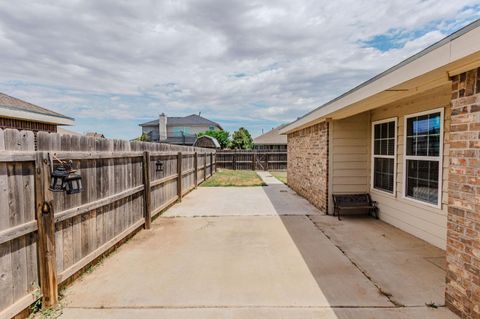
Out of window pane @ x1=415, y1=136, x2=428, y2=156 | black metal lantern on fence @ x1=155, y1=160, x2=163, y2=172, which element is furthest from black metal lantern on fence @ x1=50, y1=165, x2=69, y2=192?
window pane @ x1=415, y1=136, x2=428, y2=156

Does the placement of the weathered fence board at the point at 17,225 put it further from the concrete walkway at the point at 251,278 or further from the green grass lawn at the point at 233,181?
the green grass lawn at the point at 233,181

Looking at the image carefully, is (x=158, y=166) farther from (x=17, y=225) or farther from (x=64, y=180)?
(x=17, y=225)

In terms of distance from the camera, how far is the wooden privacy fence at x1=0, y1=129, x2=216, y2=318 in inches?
95.6

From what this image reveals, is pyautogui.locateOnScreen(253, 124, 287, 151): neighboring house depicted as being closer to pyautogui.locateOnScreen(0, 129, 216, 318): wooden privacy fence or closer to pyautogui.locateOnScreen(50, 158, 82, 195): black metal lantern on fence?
pyautogui.locateOnScreen(0, 129, 216, 318): wooden privacy fence

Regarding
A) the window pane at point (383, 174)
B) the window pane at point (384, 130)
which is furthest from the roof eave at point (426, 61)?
the window pane at point (383, 174)

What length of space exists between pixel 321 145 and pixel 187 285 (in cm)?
576

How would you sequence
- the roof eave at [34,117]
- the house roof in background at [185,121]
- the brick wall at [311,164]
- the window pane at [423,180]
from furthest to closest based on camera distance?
the house roof in background at [185,121] < the brick wall at [311,164] < the roof eave at [34,117] < the window pane at [423,180]

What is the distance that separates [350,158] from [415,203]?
7.12ft

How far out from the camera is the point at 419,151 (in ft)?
17.0

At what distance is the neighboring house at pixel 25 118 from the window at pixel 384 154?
909 cm

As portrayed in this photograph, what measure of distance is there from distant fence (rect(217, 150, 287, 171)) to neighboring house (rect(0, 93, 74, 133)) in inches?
545

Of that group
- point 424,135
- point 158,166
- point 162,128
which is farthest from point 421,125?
point 162,128

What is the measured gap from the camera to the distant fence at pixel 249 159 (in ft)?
74.4

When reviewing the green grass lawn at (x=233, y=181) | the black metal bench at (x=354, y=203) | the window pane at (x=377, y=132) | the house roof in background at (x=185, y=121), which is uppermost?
the house roof in background at (x=185, y=121)
